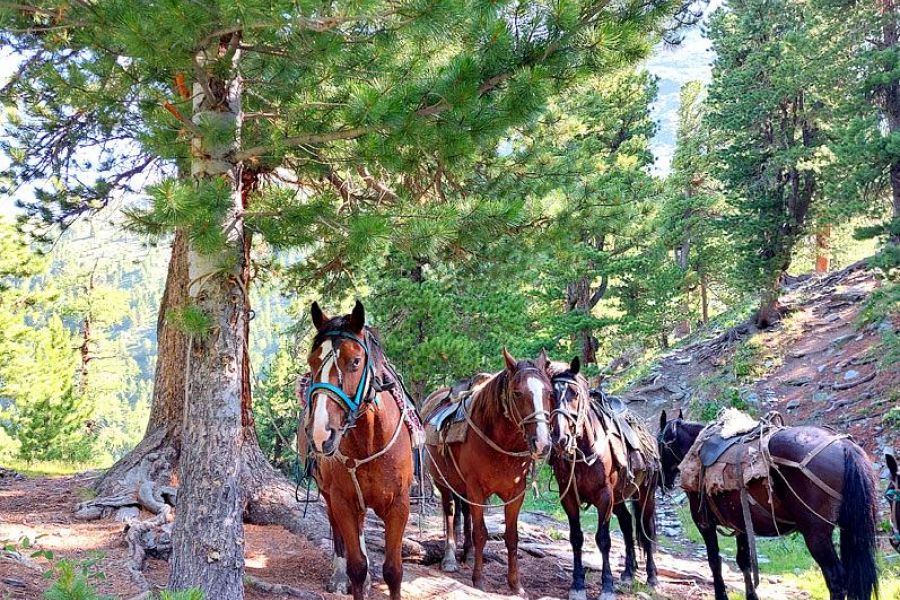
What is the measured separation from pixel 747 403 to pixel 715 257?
11.2 metres

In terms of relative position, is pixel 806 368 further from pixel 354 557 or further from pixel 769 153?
pixel 354 557

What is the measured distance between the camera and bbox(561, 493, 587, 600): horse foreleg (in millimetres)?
6750

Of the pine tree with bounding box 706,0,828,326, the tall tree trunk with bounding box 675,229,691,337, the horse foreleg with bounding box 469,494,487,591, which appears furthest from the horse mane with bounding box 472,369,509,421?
the tall tree trunk with bounding box 675,229,691,337

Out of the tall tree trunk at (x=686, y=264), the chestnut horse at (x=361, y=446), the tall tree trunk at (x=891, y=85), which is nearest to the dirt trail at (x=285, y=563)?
the chestnut horse at (x=361, y=446)

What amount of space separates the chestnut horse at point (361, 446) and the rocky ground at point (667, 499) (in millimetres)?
1106

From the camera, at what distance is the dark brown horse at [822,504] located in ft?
17.9

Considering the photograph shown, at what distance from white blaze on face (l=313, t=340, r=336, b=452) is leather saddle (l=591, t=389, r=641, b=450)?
13.2 ft

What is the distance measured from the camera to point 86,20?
444cm

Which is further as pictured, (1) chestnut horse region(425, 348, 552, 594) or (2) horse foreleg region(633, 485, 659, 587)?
→ (2) horse foreleg region(633, 485, 659, 587)

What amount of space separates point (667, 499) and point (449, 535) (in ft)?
30.3

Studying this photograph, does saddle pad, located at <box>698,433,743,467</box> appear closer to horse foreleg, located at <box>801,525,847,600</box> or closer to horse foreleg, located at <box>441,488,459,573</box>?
horse foreleg, located at <box>801,525,847,600</box>

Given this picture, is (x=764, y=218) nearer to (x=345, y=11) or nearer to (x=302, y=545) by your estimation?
(x=302, y=545)

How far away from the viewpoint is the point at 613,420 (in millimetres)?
7754

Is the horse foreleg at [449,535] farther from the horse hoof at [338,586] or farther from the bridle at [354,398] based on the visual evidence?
the bridle at [354,398]
